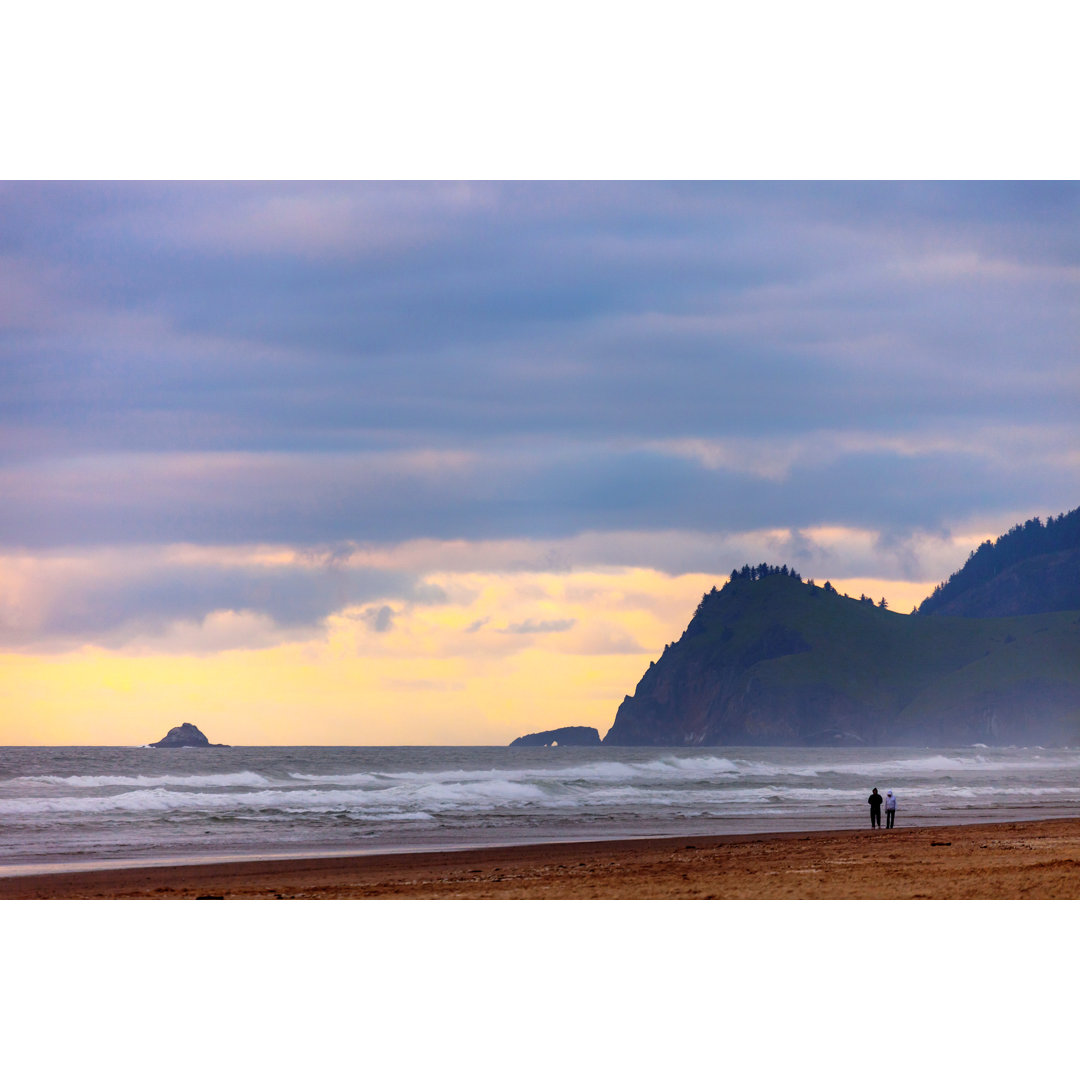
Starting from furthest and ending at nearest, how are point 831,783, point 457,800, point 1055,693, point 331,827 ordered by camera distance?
point 1055,693
point 831,783
point 457,800
point 331,827

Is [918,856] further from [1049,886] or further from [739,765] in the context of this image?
[739,765]

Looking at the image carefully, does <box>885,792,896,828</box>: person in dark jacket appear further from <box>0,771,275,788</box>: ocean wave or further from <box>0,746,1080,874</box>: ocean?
<box>0,771,275,788</box>: ocean wave

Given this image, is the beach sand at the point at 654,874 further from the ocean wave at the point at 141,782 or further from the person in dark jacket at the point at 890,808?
the ocean wave at the point at 141,782

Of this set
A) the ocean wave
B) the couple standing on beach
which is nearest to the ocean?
the ocean wave

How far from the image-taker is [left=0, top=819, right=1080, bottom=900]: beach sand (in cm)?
1468

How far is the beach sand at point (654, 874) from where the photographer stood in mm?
14680

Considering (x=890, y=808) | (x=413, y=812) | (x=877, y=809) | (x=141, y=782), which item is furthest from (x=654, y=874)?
(x=141, y=782)

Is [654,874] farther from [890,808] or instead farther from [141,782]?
[141,782]

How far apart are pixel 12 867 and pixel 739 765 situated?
69259mm

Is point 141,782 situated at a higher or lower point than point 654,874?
lower

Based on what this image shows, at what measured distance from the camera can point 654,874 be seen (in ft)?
57.6

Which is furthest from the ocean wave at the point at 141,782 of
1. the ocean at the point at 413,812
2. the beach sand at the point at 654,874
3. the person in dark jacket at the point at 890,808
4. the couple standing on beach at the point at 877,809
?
the beach sand at the point at 654,874

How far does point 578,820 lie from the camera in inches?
1293

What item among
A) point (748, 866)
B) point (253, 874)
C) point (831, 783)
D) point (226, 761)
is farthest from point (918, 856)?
point (226, 761)
